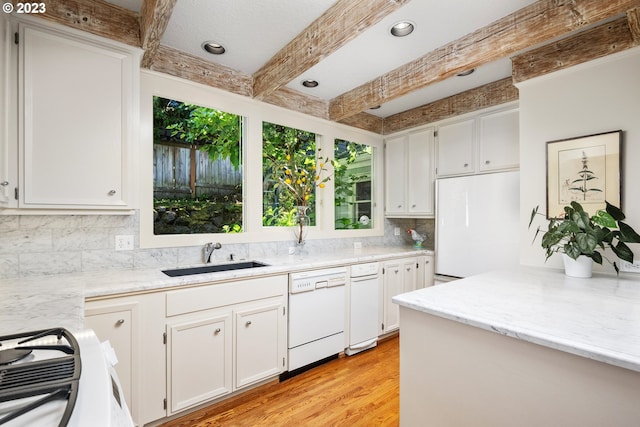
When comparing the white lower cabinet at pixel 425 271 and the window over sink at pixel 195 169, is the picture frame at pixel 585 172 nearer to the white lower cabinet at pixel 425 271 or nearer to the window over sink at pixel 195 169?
the white lower cabinet at pixel 425 271

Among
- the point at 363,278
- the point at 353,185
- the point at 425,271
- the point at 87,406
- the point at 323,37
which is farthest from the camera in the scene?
the point at 353,185

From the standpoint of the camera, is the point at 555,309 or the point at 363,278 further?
the point at 363,278

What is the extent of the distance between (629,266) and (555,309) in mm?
1161

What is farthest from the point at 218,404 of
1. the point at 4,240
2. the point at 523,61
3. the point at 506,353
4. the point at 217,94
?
the point at 523,61

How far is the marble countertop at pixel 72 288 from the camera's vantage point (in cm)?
111

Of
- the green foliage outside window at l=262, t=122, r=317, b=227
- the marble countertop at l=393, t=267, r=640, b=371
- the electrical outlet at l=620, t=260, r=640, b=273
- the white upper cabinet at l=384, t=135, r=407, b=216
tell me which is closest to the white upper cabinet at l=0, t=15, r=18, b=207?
the green foliage outside window at l=262, t=122, r=317, b=227

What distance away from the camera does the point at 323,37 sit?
198 centimetres

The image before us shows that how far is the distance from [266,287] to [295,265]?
301 mm

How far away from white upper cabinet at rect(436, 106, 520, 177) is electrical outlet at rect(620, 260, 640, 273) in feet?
3.95

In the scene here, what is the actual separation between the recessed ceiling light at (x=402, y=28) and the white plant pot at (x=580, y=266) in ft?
6.00

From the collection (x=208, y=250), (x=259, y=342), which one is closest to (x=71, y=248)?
(x=208, y=250)

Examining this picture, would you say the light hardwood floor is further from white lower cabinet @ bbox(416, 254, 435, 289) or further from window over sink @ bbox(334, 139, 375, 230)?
window over sink @ bbox(334, 139, 375, 230)

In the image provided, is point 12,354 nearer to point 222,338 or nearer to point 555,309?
point 222,338

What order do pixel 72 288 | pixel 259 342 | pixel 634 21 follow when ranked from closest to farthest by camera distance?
pixel 72 288 → pixel 634 21 → pixel 259 342
